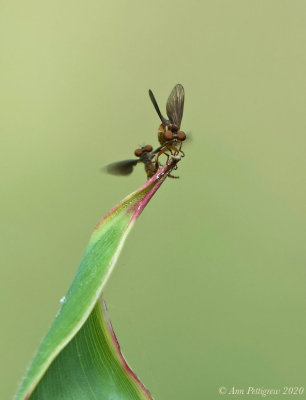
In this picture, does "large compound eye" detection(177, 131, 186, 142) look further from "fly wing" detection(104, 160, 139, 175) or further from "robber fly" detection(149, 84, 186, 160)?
"fly wing" detection(104, 160, 139, 175)

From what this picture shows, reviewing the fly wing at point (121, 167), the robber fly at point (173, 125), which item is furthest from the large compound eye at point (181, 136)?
the fly wing at point (121, 167)

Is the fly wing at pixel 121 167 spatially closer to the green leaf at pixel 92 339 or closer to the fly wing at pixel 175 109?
the fly wing at pixel 175 109

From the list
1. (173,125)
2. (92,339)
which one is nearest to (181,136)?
(173,125)

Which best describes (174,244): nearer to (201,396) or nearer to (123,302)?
(123,302)

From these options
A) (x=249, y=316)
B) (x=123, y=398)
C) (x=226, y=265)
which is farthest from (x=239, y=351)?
(x=123, y=398)

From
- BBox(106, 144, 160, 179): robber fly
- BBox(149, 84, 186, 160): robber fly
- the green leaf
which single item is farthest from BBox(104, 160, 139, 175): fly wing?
the green leaf

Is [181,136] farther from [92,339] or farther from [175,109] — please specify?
→ [92,339]
